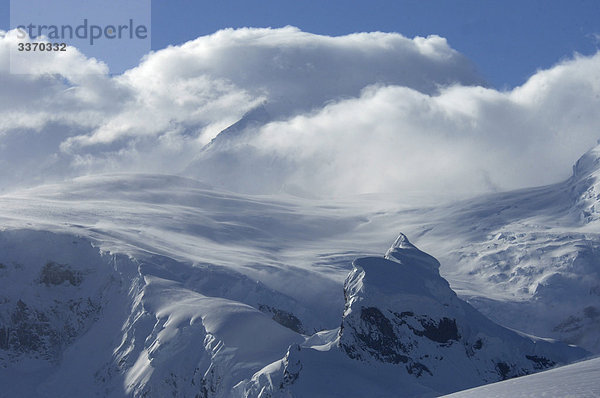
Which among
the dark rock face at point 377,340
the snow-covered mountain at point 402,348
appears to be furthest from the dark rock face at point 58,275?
the dark rock face at point 377,340

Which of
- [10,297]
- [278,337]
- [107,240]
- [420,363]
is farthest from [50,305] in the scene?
[420,363]

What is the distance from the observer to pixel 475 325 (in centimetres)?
12825

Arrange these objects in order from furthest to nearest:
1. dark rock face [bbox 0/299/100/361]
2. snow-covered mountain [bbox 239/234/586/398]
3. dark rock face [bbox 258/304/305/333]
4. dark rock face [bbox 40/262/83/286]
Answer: dark rock face [bbox 258/304/305/333], dark rock face [bbox 40/262/83/286], dark rock face [bbox 0/299/100/361], snow-covered mountain [bbox 239/234/586/398]

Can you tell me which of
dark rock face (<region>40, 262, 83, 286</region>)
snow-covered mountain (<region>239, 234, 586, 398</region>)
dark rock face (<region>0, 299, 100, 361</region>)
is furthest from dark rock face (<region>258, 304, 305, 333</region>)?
snow-covered mountain (<region>239, 234, 586, 398</region>)

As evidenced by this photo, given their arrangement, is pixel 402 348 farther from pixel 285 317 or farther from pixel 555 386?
pixel 285 317

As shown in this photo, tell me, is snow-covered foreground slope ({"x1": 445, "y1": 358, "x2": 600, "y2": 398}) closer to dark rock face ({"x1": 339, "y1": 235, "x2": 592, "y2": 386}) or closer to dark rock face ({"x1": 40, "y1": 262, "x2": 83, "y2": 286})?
dark rock face ({"x1": 339, "y1": 235, "x2": 592, "y2": 386})

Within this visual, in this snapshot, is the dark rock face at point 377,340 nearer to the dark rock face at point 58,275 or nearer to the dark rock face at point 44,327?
the dark rock face at point 44,327

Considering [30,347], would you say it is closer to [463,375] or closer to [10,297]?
[10,297]

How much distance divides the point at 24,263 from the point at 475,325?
82735 millimetres

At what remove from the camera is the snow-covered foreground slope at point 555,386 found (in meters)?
60.6

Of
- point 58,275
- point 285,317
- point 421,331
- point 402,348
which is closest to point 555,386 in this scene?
point 402,348

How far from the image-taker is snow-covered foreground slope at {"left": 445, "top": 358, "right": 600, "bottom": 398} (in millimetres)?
60562

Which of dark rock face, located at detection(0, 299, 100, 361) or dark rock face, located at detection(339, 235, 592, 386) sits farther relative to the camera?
dark rock face, located at detection(0, 299, 100, 361)

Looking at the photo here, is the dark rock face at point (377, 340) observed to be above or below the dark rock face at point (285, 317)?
above
